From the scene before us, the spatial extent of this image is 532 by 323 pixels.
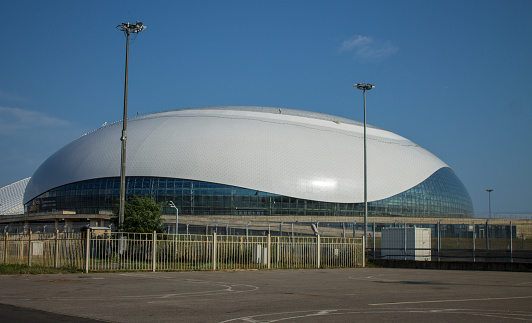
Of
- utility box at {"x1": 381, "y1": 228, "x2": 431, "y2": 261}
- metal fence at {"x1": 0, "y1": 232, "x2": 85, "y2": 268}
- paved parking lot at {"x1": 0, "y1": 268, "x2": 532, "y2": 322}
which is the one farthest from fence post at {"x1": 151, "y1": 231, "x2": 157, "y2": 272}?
utility box at {"x1": 381, "y1": 228, "x2": 431, "y2": 261}

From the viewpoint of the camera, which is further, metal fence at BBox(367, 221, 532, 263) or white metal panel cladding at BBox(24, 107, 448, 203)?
white metal panel cladding at BBox(24, 107, 448, 203)

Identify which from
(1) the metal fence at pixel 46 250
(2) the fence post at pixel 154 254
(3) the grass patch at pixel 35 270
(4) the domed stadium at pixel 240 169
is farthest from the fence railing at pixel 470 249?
(4) the domed stadium at pixel 240 169

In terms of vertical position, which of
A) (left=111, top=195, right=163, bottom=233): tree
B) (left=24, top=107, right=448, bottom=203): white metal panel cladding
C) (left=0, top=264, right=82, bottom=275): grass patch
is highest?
(left=24, top=107, right=448, bottom=203): white metal panel cladding

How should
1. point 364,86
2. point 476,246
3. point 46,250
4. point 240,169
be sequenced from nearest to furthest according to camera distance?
point 46,250
point 476,246
point 364,86
point 240,169

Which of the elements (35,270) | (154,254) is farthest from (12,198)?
(35,270)

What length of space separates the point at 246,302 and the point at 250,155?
50374 mm

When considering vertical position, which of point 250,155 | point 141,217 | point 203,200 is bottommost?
point 141,217

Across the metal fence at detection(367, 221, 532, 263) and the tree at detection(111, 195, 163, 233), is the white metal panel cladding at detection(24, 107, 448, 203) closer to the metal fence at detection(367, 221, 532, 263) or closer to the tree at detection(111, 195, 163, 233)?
the metal fence at detection(367, 221, 532, 263)

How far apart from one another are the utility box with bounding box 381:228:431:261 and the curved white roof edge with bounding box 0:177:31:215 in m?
69.0

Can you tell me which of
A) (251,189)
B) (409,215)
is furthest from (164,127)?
(409,215)

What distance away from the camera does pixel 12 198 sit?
9438 cm

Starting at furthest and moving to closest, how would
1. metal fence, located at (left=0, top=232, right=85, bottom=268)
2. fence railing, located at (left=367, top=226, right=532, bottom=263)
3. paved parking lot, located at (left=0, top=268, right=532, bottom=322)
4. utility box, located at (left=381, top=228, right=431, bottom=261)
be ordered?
1. utility box, located at (left=381, top=228, right=431, bottom=261)
2. fence railing, located at (left=367, top=226, right=532, bottom=263)
3. metal fence, located at (left=0, top=232, right=85, bottom=268)
4. paved parking lot, located at (left=0, top=268, right=532, bottom=322)

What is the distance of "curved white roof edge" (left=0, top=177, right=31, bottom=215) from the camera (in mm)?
89125

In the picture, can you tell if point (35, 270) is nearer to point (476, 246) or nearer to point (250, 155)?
point (476, 246)
